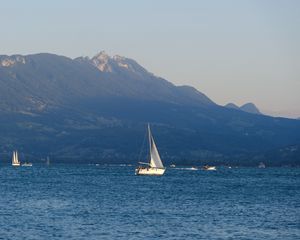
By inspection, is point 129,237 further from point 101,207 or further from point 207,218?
point 101,207

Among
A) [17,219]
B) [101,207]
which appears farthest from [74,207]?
[17,219]

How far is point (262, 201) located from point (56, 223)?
4792 centimetres

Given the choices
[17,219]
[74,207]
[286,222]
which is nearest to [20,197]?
[74,207]

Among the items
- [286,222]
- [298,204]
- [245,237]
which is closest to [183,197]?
[298,204]

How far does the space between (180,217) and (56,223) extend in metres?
16.3

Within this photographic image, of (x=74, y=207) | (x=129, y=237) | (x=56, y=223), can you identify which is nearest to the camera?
(x=129, y=237)

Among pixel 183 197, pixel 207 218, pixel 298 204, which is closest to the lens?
pixel 207 218

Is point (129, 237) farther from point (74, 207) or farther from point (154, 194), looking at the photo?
point (154, 194)

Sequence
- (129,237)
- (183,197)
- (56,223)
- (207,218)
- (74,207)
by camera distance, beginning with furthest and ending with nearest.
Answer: (183,197)
(74,207)
(207,218)
(56,223)
(129,237)

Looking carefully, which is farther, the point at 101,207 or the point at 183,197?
the point at 183,197

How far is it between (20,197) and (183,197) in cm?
2578

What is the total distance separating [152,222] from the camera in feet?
322

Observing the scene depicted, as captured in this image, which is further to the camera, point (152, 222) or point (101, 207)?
point (101, 207)

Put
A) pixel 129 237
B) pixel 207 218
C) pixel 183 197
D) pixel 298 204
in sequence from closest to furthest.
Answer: pixel 129 237 < pixel 207 218 < pixel 298 204 < pixel 183 197
